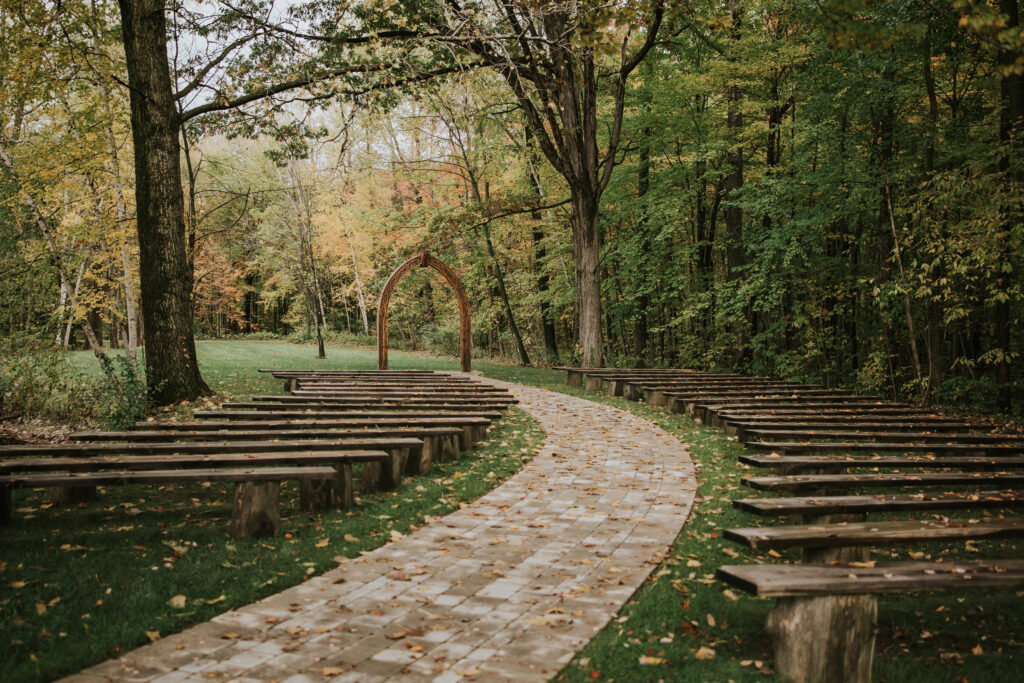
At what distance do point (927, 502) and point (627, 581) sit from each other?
180cm

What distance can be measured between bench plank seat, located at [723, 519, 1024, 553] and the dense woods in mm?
2754

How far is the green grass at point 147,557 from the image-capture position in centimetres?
301

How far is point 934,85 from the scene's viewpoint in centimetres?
1112

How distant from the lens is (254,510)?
14.5ft

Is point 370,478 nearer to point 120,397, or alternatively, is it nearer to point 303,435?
point 303,435

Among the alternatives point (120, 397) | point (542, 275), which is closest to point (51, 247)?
point (120, 397)

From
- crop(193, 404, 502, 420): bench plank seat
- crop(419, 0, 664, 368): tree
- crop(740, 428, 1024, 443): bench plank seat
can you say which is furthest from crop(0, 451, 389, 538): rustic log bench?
crop(419, 0, 664, 368): tree

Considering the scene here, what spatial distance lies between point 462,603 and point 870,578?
1941 millimetres

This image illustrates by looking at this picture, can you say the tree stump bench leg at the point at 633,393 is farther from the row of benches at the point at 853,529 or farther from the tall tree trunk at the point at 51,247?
the tall tree trunk at the point at 51,247

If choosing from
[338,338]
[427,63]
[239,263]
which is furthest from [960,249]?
[239,263]

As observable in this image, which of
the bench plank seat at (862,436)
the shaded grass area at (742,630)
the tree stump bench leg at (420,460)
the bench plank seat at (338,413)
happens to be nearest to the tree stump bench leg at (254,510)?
the tree stump bench leg at (420,460)

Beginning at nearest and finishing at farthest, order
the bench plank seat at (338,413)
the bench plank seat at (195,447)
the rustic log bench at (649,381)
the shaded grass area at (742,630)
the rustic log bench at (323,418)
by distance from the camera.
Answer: the shaded grass area at (742,630) < the bench plank seat at (195,447) < the rustic log bench at (323,418) < the bench plank seat at (338,413) < the rustic log bench at (649,381)

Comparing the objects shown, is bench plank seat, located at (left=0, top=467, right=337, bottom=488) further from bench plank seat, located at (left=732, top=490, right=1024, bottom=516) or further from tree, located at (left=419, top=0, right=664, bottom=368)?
tree, located at (left=419, top=0, right=664, bottom=368)

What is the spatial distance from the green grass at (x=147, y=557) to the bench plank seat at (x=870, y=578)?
8.15ft
